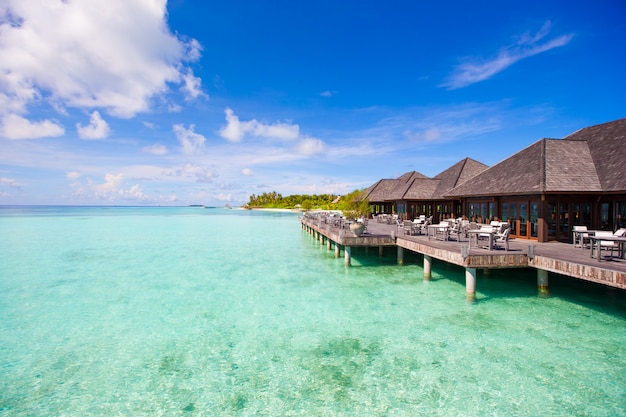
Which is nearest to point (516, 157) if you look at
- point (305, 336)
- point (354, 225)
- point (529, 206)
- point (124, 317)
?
point (529, 206)

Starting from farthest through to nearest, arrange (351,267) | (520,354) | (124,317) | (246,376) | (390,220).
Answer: (390,220)
(351,267)
(124,317)
(520,354)
(246,376)

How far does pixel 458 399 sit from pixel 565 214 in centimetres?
1190

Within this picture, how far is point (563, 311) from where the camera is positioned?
9.69 m

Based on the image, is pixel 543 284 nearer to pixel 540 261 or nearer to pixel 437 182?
pixel 540 261

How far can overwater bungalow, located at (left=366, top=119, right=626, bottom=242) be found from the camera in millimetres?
13641

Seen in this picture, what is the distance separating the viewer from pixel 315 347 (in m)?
7.90

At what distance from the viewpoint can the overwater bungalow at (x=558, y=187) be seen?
13641 millimetres

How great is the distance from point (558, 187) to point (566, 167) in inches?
76.9

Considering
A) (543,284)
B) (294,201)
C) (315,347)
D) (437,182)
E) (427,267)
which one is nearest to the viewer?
(315,347)

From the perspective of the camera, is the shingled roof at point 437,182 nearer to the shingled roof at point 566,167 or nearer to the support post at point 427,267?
the shingled roof at point 566,167

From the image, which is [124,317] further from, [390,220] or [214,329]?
[390,220]

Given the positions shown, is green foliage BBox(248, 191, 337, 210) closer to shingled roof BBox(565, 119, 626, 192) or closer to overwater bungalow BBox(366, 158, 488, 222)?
overwater bungalow BBox(366, 158, 488, 222)

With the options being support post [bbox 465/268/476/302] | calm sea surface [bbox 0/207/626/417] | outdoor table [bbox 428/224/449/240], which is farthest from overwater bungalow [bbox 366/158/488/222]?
support post [bbox 465/268/476/302]

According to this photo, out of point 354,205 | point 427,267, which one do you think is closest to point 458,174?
point 354,205
